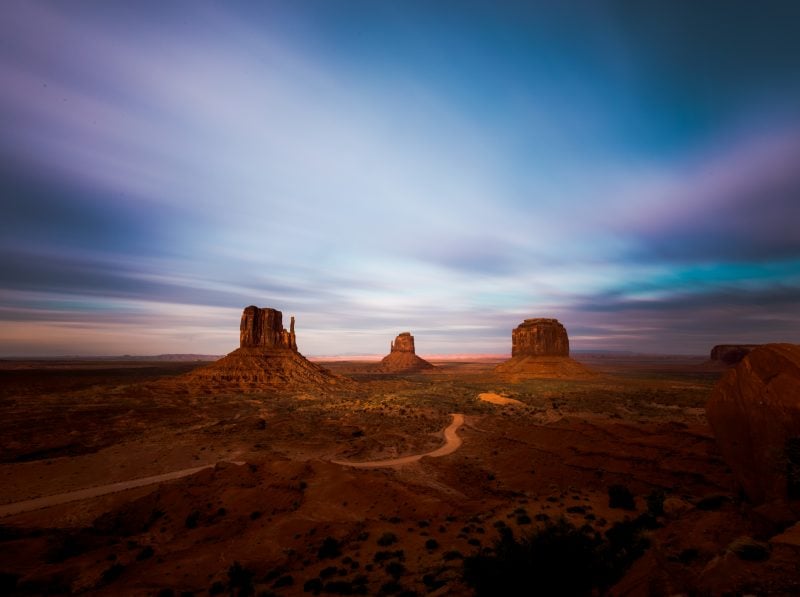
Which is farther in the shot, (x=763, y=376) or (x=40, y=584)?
(x=40, y=584)

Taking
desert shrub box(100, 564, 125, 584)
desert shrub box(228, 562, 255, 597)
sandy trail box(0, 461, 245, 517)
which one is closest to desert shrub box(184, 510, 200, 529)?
desert shrub box(100, 564, 125, 584)

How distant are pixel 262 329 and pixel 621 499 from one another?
328 ft

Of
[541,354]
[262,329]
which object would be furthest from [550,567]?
[541,354]

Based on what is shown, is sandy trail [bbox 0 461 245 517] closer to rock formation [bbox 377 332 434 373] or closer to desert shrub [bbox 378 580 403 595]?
desert shrub [bbox 378 580 403 595]

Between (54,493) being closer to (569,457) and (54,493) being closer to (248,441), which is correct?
(248,441)

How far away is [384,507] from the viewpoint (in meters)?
23.1

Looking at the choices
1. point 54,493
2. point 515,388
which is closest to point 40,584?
point 54,493

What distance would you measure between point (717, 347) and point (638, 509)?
219m

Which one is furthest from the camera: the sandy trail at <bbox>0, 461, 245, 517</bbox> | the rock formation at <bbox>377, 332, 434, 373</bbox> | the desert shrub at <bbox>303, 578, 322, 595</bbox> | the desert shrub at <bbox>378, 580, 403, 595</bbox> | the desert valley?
the rock formation at <bbox>377, 332, 434, 373</bbox>

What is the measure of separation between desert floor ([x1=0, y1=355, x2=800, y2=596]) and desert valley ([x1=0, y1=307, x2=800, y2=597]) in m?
0.12

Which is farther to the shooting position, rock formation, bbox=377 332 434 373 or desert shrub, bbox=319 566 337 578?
rock formation, bbox=377 332 434 373

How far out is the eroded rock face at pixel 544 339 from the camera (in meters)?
130

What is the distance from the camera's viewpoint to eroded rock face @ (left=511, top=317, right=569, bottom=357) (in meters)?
130

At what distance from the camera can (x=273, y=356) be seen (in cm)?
10288
